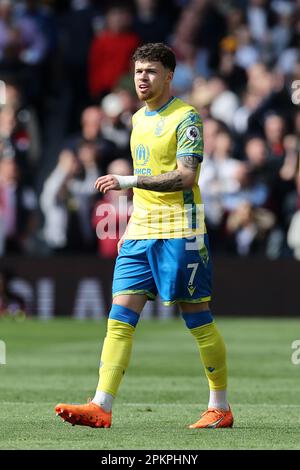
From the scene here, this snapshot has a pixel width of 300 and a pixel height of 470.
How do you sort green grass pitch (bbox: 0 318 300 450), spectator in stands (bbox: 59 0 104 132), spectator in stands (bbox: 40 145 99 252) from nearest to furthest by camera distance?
green grass pitch (bbox: 0 318 300 450) < spectator in stands (bbox: 40 145 99 252) < spectator in stands (bbox: 59 0 104 132)

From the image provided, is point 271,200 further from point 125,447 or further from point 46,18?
point 125,447

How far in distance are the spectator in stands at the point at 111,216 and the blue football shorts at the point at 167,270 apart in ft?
29.0

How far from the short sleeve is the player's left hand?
1.62ft

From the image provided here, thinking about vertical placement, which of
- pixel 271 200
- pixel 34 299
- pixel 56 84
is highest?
pixel 56 84

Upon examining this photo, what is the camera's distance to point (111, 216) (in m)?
18.1

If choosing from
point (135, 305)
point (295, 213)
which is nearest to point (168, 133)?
point (135, 305)

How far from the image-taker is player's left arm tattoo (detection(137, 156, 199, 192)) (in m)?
8.26

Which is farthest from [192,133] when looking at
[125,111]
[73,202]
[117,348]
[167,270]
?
[125,111]

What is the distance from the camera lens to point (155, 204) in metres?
8.59

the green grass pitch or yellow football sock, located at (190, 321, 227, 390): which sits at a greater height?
yellow football sock, located at (190, 321, 227, 390)

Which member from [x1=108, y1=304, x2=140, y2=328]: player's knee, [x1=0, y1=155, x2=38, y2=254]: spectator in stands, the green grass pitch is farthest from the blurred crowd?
[x1=108, y1=304, x2=140, y2=328]: player's knee

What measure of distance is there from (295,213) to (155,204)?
1017 cm

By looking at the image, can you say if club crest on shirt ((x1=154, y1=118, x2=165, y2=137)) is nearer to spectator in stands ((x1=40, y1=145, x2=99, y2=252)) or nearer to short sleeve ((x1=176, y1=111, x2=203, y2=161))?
short sleeve ((x1=176, y1=111, x2=203, y2=161))

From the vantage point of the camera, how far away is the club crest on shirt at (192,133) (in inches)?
327
